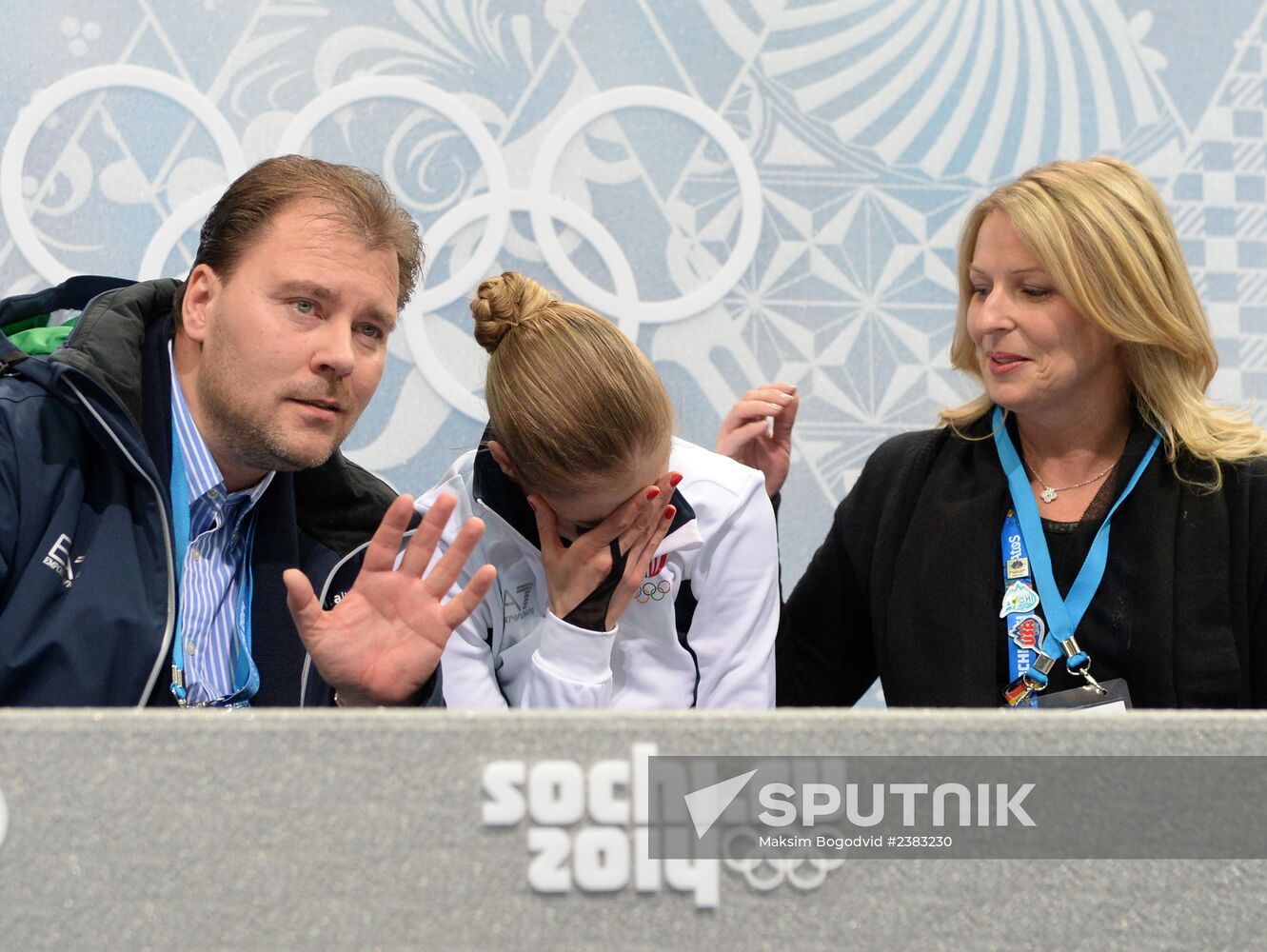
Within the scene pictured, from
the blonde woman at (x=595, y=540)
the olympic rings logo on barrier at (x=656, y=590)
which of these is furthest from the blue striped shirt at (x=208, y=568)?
the olympic rings logo on barrier at (x=656, y=590)

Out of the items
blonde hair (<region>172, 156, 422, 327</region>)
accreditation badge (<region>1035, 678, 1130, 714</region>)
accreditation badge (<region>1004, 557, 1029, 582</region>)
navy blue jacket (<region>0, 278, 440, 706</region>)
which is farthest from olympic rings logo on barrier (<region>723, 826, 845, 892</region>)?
blonde hair (<region>172, 156, 422, 327</region>)

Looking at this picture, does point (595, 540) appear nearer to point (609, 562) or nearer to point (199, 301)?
point (609, 562)

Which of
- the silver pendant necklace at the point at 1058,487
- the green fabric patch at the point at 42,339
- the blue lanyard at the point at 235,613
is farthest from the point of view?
the silver pendant necklace at the point at 1058,487

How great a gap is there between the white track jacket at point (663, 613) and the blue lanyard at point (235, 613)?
246mm

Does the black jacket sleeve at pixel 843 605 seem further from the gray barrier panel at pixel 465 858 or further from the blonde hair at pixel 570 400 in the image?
the gray barrier panel at pixel 465 858

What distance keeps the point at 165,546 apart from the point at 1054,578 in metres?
1.10

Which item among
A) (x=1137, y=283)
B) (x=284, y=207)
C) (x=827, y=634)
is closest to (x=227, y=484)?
(x=284, y=207)

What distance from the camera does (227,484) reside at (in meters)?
1.59

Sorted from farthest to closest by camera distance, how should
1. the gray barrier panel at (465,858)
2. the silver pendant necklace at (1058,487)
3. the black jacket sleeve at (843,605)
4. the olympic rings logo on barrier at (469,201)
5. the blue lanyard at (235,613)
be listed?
the olympic rings logo on barrier at (469,201), the black jacket sleeve at (843,605), the silver pendant necklace at (1058,487), the blue lanyard at (235,613), the gray barrier panel at (465,858)

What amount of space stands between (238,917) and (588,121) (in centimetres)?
217

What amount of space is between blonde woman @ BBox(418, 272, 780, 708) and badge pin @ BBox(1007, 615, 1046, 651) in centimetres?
31

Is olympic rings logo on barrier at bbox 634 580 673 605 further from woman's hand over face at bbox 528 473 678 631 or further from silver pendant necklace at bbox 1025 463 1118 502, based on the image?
silver pendant necklace at bbox 1025 463 1118 502

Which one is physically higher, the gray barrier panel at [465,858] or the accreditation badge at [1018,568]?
the gray barrier panel at [465,858]

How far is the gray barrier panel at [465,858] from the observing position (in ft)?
1.96
